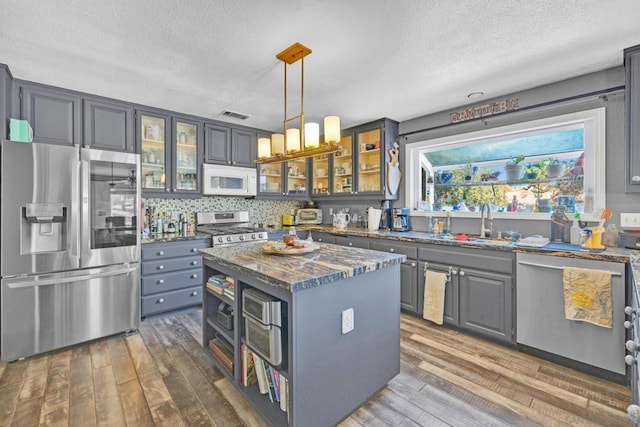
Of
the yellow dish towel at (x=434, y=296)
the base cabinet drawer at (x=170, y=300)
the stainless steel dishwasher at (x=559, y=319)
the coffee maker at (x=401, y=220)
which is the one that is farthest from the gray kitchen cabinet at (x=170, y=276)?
the stainless steel dishwasher at (x=559, y=319)

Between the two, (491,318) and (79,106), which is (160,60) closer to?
(79,106)

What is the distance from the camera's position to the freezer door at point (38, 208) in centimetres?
233

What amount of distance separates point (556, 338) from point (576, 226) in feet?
3.39

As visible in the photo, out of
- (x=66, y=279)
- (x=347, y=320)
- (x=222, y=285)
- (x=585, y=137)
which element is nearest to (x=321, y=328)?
(x=347, y=320)

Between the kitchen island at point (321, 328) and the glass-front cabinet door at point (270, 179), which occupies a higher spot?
the glass-front cabinet door at point (270, 179)

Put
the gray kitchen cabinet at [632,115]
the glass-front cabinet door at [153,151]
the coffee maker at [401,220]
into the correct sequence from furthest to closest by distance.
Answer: the coffee maker at [401,220] → the glass-front cabinet door at [153,151] → the gray kitchen cabinet at [632,115]

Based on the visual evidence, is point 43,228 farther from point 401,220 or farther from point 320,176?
point 401,220

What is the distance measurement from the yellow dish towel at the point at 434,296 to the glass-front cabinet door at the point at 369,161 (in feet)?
4.77

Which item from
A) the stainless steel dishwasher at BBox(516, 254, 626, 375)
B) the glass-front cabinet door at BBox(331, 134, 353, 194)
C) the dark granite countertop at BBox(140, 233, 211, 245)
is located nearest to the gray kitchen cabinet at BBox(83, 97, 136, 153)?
the dark granite countertop at BBox(140, 233, 211, 245)

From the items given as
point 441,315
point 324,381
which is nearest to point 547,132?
point 441,315

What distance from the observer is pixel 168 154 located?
3639mm

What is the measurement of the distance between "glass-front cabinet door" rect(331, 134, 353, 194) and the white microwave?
1.24 metres

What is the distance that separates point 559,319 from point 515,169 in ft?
5.10

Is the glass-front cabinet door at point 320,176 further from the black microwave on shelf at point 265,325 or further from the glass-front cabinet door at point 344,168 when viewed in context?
the black microwave on shelf at point 265,325
